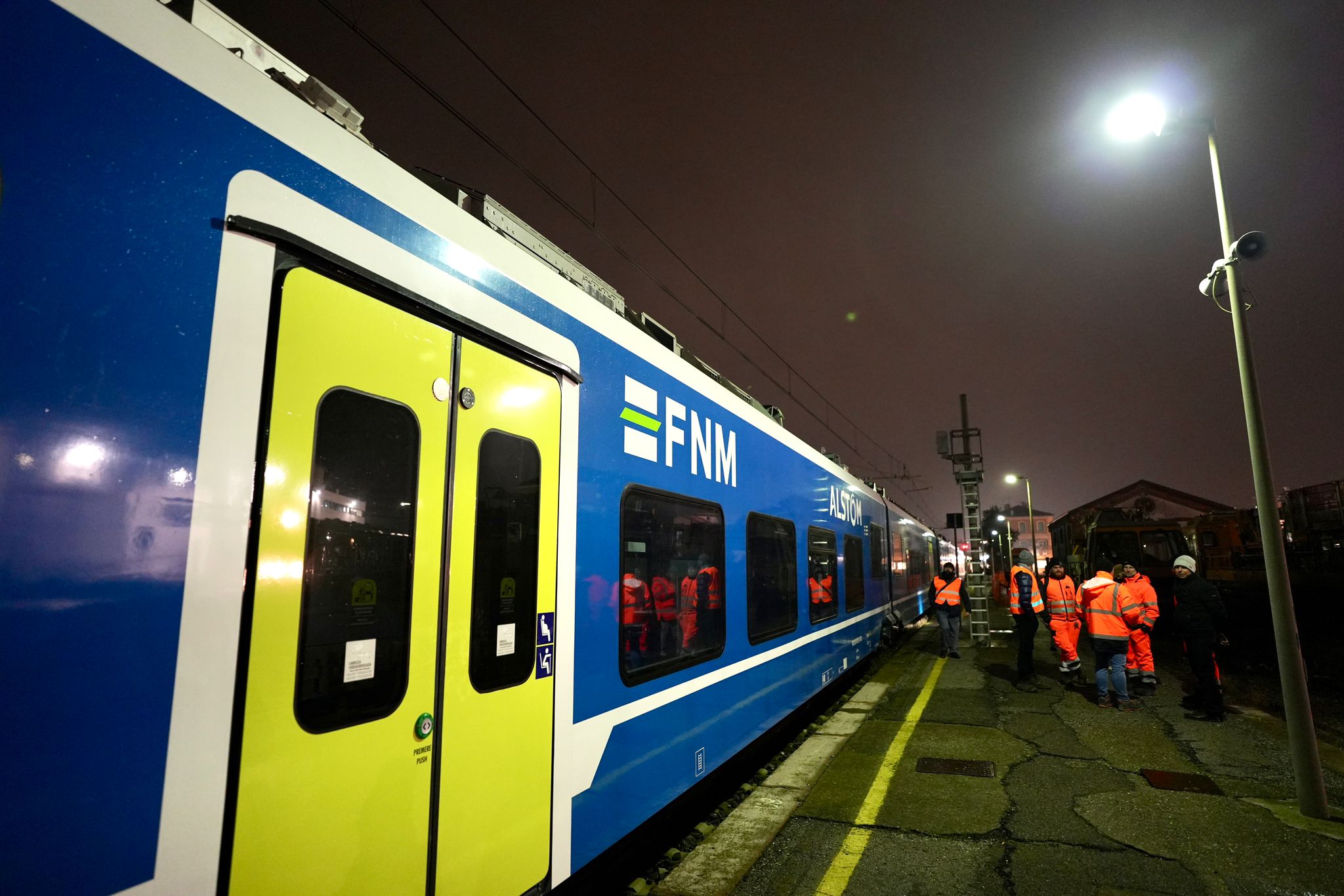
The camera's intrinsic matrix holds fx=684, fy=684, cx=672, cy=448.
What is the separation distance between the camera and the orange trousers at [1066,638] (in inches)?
376

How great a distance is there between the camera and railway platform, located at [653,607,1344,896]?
3906 mm

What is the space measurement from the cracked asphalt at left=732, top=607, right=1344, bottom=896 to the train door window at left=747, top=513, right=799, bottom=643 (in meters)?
1.30

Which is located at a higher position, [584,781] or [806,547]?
[806,547]

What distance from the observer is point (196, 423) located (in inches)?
66.9

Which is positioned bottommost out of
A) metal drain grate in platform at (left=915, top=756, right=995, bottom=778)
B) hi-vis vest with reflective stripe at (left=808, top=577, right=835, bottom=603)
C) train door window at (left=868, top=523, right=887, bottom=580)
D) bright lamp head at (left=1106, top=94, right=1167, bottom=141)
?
metal drain grate in platform at (left=915, top=756, right=995, bottom=778)

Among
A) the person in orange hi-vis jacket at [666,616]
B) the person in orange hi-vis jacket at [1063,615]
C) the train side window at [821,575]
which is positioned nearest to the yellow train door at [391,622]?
the person in orange hi-vis jacket at [666,616]

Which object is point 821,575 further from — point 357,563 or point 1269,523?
point 357,563

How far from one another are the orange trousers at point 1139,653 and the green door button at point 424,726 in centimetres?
897

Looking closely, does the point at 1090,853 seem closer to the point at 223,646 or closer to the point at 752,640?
the point at 752,640

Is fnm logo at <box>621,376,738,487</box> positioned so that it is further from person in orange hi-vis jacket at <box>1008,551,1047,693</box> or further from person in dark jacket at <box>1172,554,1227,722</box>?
person in orange hi-vis jacket at <box>1008,551,1047,693</box>

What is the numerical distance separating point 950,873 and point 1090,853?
3.23 feet

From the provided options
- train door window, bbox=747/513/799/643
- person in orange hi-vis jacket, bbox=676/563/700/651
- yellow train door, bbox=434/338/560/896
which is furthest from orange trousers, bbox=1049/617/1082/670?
yellow train door, bbox=434/338/560/896

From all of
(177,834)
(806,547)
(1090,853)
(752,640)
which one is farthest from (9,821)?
(806,547)

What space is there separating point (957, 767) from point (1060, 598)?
465cm
